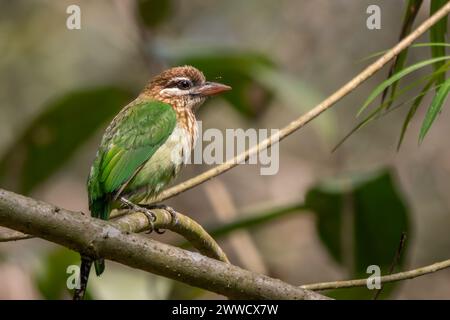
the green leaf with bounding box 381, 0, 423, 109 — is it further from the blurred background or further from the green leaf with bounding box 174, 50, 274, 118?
the green leaf with bounding box 174, 50, 274, 118

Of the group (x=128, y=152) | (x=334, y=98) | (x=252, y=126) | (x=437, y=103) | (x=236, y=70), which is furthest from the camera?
(x=252, y=126)

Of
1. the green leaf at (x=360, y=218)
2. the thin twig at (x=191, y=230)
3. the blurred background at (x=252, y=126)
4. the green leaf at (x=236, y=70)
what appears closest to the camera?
the thin twig at (x=191, y=230)

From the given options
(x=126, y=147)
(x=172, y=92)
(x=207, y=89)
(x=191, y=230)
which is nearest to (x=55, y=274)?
(x=126, y=147)

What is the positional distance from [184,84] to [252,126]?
197cm

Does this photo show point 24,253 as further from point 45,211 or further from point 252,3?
point 252,3

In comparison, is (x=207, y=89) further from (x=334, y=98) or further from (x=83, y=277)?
(x=83, y=277)

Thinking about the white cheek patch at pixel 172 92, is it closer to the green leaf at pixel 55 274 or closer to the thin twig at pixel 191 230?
the green leaf at pixel 55 274

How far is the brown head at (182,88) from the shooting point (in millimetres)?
4359

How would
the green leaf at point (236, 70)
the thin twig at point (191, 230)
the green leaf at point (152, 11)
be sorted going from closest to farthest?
1. the thin twig at point (191, 230)
2. the green leaf at point (236, 70)
3. the green leaf at point (152, 11)

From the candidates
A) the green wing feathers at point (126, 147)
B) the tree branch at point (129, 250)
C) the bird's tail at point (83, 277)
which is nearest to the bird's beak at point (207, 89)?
the green wing feathers at point (126, 147)

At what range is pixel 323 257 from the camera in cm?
848

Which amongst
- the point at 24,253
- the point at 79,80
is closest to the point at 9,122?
the point at 79,80

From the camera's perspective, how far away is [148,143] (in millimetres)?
3969

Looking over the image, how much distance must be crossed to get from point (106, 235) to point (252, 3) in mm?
7611
